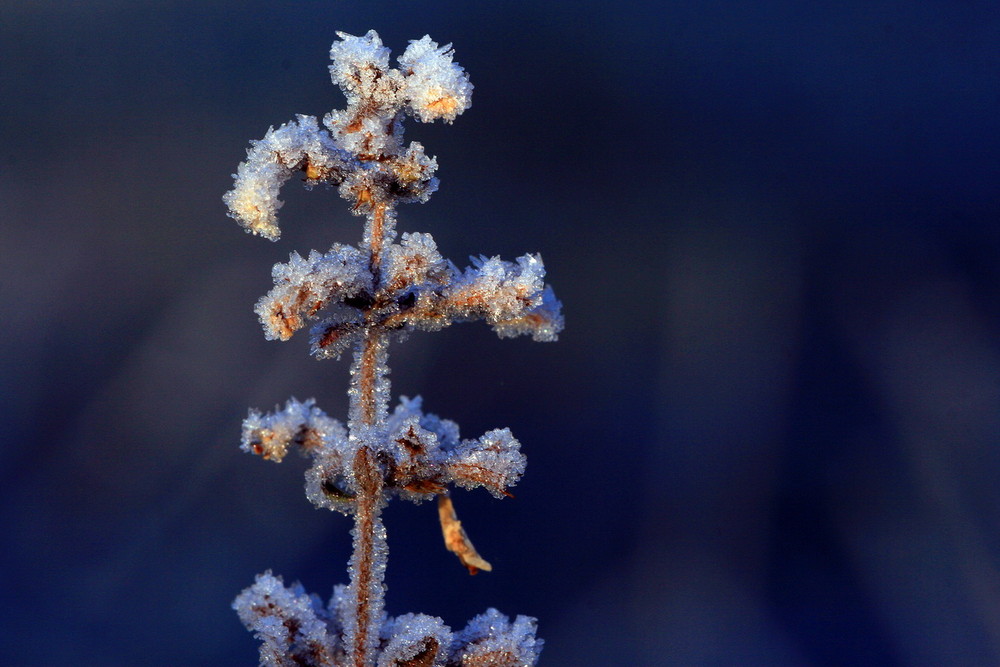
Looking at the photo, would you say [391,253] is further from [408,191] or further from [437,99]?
[437,99]

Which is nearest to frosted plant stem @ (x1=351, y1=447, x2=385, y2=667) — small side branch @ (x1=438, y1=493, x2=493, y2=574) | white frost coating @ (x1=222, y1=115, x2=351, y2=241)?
Result: small side branch @ (x1=438, y1=493, x2=493, y2=574)

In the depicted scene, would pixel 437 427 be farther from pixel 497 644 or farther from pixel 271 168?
pixel 271 168

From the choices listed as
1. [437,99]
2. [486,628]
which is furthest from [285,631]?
[437,99]

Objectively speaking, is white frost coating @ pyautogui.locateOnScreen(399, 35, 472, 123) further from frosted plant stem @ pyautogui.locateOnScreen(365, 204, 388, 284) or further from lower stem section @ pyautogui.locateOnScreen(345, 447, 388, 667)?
lower stem section @ pyautogui.locateOnScreen(345, 447, 388, 667)

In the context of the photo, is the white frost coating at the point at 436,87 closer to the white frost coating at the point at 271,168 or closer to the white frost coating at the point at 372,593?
the white frost coating at the point at 271,168

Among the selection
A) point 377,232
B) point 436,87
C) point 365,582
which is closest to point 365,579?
point 365,582
